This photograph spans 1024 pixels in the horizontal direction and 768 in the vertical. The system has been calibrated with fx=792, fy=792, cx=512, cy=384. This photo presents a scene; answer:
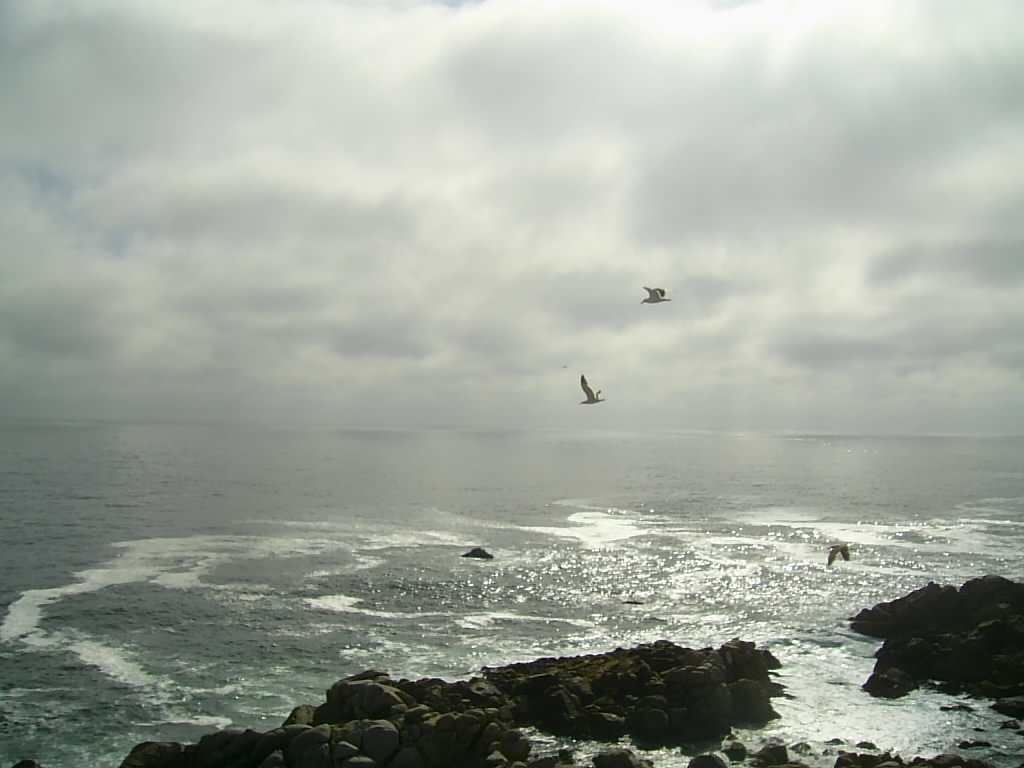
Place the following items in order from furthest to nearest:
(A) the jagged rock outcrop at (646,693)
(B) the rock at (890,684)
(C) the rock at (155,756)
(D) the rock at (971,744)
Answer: (B) the rock at (890,684) < (A) the jagged rock outcrop at (646,693) < (D) the rock at (971,744) < (C) the rock at (155,756)

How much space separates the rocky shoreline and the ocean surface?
55.5 inches

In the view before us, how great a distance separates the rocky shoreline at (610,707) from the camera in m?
25.2

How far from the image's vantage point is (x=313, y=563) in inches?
2394

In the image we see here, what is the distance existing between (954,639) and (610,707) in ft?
62.1

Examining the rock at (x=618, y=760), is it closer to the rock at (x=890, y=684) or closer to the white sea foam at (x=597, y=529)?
the rock at (x=890, y=684)

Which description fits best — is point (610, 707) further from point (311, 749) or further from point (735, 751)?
point (311, 749)

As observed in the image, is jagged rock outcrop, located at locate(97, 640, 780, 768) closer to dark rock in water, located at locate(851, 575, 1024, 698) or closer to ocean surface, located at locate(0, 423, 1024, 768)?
ocean surface, located at locate(0, 423, 1024, 768)

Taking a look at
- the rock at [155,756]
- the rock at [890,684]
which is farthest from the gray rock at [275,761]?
the rock at [890,684]

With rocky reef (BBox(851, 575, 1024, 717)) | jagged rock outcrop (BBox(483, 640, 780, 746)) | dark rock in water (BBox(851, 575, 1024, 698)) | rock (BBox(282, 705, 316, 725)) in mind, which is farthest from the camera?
dark rock in water (BBox(851, 575, 1024, 698))

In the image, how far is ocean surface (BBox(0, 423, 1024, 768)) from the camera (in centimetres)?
3186

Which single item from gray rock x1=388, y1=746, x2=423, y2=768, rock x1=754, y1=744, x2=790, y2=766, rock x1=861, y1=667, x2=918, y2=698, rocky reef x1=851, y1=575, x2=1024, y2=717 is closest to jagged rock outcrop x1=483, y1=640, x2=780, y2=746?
rock x1=754, y1=744, x2=790, y2=766

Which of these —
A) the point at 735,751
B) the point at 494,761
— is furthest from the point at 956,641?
the point at 494,761

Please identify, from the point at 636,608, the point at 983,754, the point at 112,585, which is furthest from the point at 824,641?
the point at 112,585

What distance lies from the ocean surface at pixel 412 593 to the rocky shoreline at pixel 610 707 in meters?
1.41
